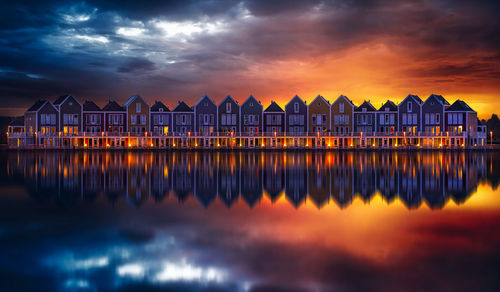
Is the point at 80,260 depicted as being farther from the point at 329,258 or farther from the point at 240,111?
the point at 240,111

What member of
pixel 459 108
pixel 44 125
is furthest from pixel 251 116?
pixel 459 108

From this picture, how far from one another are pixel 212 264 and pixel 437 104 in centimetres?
6993

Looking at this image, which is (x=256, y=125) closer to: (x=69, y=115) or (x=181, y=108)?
(x=181, y=108)

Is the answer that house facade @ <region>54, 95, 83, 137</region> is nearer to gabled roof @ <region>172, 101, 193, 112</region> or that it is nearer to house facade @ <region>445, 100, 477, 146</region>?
gabled roof @ <region>172, 101, 193, 112</region>

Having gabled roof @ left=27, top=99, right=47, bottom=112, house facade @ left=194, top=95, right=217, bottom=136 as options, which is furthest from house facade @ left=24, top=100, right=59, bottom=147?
house facade @ left=194, top=95, right=217, bottom=136

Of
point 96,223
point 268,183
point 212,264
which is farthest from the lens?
point 268,183

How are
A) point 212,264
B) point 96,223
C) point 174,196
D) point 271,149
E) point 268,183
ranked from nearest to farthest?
point 212,264, point 96,223, point 174,196, point 268,183, point 271,149

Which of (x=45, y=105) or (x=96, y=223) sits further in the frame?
(x=45, y=105)

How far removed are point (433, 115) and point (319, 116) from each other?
21074 mm

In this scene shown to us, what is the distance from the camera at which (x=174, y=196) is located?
69.9 ft

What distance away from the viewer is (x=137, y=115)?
2761 inches

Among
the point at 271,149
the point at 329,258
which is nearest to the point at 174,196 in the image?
the point at 329,258

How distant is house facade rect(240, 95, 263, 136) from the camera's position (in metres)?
70.4

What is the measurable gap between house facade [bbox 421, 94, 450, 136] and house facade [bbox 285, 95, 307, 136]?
22.1 meters
